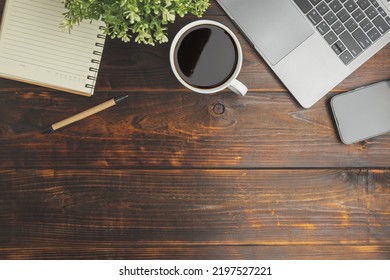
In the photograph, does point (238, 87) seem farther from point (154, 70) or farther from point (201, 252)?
point (201, 252)

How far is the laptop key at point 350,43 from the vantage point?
2.77ft

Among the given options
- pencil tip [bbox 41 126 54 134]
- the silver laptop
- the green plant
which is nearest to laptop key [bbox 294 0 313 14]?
the silver laptop

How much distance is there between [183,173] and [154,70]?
20 centimetres

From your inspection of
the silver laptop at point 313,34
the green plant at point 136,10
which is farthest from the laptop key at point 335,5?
the green plant at point 136,10

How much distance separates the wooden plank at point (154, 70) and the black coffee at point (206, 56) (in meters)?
0.07

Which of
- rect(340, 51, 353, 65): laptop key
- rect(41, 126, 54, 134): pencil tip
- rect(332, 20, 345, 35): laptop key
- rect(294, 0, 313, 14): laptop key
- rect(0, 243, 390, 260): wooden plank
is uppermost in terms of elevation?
rect(41, 126, 54, 134): pencil tip

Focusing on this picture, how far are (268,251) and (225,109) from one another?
0.28m

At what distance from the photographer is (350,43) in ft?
2.77

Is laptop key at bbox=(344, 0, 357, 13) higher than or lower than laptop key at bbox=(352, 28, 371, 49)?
higher

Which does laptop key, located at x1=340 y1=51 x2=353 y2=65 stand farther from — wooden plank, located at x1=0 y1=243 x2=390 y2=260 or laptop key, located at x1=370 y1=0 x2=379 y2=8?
wooden plank, located at x1=0 y1=243 x2=390 y2=260

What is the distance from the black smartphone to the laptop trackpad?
0.43 feet

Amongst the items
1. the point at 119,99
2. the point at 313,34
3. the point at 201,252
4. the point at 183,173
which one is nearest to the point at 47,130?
the point at 119,99

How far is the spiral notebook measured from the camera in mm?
830

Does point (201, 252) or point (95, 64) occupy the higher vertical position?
point (95, 64)
